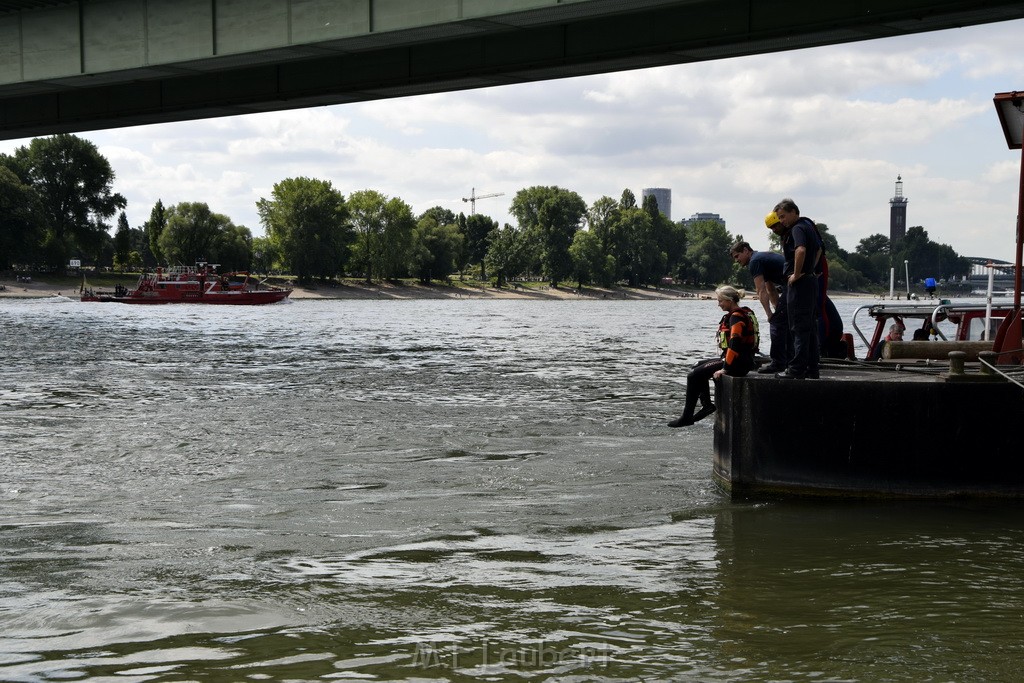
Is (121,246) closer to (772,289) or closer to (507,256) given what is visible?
(507,256)

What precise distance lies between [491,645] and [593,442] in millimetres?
9823

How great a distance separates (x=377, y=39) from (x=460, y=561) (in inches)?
751

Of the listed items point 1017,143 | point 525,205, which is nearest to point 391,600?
point 1017,143

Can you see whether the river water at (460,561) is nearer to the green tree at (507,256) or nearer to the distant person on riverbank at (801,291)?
the distant person on riverbank at (801,291)

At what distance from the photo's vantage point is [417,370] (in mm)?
32188

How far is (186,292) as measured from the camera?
109 metres

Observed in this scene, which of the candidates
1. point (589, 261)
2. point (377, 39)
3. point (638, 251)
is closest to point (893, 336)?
point (377, 39)

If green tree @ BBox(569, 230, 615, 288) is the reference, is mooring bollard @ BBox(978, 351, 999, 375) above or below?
below

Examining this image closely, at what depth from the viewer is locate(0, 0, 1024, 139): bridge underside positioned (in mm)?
23766

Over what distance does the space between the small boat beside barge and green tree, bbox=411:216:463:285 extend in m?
33.3

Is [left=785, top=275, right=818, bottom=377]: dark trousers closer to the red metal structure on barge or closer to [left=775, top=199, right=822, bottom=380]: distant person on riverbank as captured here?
[left=775, top=199, right=822, bottom=380]: distant person on riverbank

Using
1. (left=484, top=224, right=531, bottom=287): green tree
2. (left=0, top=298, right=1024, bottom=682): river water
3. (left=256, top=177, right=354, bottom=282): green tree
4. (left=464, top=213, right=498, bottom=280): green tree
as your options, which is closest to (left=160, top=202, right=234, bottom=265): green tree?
(left=256, top=177, right=354, bottom=282): green tree

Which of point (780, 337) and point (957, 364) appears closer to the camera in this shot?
point (957, 364)

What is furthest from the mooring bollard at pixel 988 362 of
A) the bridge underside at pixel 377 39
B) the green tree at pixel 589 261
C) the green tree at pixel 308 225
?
the green tree at pixel 589 261
